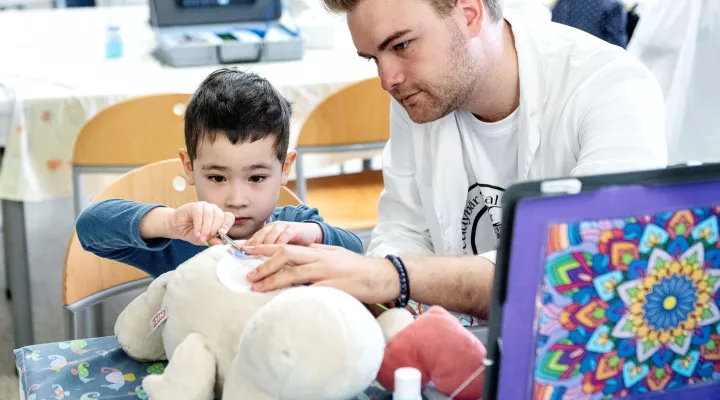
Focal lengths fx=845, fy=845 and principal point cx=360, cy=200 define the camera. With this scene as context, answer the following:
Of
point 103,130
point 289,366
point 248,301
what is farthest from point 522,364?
point 103,130

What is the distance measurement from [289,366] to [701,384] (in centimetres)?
35

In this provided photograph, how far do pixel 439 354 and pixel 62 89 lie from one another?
162 cm

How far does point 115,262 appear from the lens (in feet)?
4.74

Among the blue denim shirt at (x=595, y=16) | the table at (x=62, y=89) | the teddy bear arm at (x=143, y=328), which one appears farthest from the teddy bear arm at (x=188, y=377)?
the blue denim shirt at (x=595, y=16)

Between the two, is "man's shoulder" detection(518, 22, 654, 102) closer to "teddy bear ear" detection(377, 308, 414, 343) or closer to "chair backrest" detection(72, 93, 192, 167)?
"teddy bear ear" detection(377, 308, 414, 343)

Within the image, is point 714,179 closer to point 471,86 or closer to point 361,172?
point 471,86

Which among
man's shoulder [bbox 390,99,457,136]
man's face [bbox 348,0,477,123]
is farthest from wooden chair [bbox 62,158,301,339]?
man's face [bbox 348,0,477,123]

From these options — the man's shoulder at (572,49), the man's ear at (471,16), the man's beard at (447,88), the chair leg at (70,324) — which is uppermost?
the man's ear at (471,16)

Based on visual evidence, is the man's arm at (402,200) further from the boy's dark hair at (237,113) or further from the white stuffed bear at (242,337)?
the white stuffed bear at (242,337)

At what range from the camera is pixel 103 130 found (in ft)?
6.27

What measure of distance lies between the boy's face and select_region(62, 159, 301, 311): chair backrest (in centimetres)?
23

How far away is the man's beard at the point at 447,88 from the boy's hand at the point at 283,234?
0.88 feet

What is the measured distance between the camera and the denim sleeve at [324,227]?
4.19 ft

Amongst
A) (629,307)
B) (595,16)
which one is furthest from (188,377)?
(595,16)
